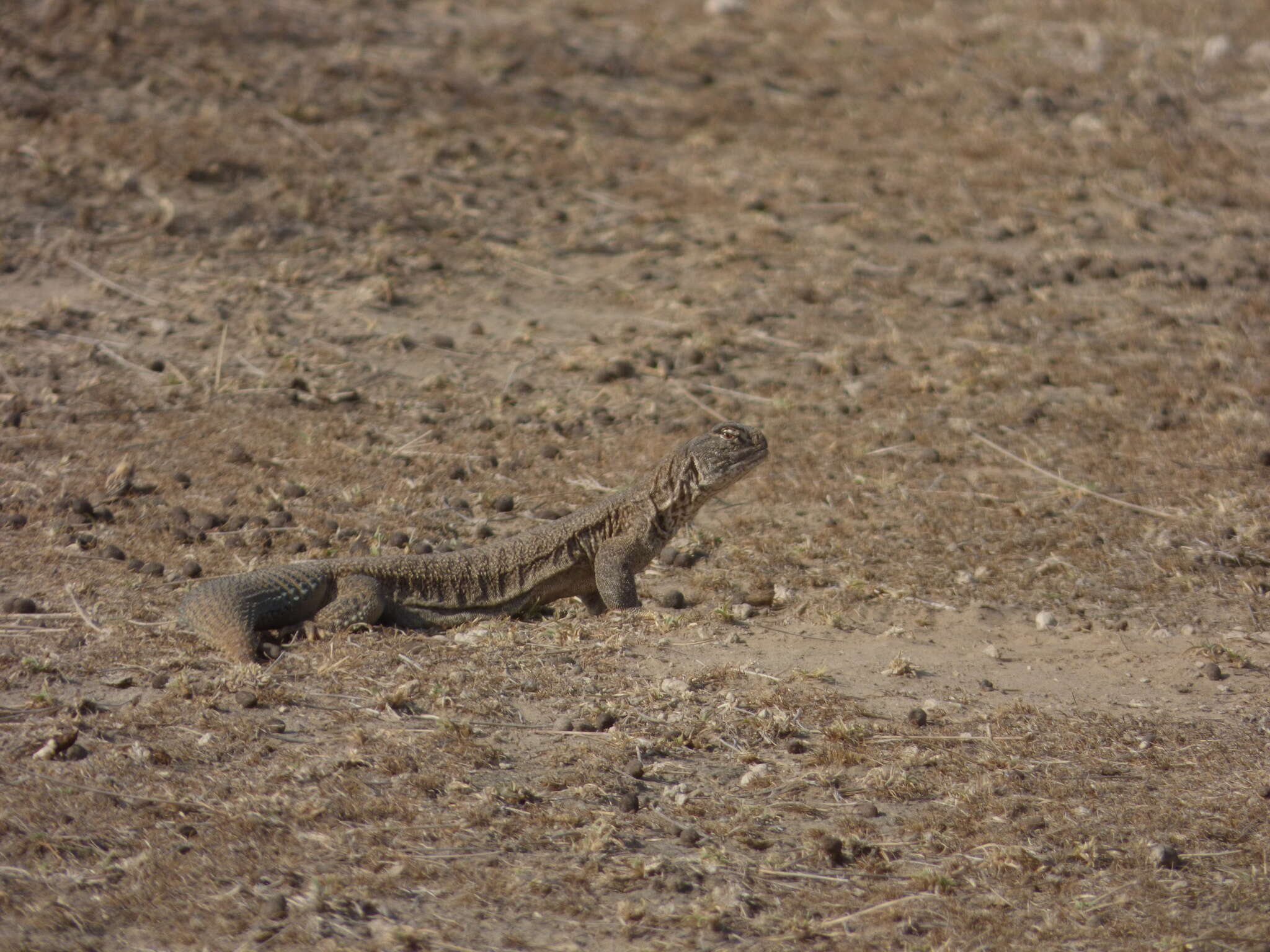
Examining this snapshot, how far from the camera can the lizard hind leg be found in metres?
6.82

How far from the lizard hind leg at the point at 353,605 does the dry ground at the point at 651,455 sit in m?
0.19

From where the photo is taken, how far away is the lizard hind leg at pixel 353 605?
6.82m

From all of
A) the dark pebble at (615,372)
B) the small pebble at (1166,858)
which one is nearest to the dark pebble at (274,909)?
the small pebble at (1166,858)

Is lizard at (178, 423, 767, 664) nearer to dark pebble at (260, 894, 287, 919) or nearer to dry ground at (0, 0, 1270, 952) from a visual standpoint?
dry ground at (0, 0, 1270, 952)

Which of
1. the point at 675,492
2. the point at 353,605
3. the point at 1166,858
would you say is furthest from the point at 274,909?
the point at 675,492

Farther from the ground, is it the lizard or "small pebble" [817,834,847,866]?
"small pebble" [817,834,847,866]

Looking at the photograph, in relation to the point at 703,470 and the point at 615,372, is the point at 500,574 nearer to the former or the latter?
the point at 703,470

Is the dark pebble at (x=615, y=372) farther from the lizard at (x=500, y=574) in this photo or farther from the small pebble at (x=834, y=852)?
the small pebble at (x=834, y=852)

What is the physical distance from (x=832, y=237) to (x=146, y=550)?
741 centimetres

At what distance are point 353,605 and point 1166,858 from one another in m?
3.88

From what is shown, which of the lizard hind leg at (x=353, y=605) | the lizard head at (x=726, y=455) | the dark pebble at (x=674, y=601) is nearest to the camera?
the lizard hind leg at (x=353, y=605)

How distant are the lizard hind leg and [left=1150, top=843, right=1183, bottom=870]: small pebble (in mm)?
3760

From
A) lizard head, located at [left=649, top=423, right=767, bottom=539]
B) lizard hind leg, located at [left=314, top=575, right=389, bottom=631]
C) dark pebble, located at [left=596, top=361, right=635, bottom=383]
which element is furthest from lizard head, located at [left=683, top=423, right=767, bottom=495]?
dark pebble, located at [left=596, top=361, right=635, bottom=383]

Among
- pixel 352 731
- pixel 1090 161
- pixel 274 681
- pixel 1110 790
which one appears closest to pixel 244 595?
pixel 274 681
